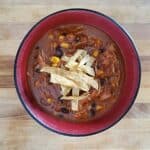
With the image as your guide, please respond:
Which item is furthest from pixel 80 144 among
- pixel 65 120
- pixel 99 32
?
pixel 99 32

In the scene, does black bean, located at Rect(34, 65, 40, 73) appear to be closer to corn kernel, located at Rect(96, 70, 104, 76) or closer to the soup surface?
the soup surface

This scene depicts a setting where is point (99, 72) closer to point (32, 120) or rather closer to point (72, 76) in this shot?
point (72, 76)

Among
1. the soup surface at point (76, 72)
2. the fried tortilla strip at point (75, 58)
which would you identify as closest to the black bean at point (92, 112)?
the soup surface at point (76, 72)

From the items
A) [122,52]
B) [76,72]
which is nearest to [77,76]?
[76,72]

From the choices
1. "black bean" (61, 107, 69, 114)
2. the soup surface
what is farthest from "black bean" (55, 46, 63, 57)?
"black bean" (61, 107, 69, 114)

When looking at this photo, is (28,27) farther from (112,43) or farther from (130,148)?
(130,148)
